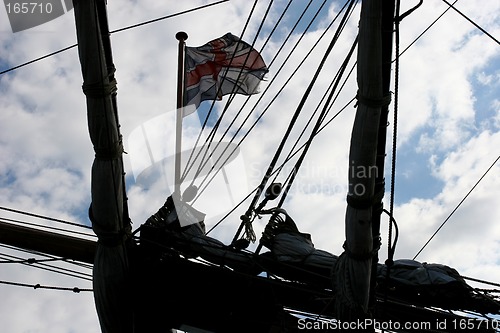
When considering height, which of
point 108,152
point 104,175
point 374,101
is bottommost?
point 104,175

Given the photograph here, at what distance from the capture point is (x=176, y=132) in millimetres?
10062

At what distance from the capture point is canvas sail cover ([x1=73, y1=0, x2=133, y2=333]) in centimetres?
646

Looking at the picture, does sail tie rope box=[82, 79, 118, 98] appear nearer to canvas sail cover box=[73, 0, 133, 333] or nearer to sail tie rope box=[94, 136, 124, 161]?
canvas sail cover box=[73, 0, 133, 333]

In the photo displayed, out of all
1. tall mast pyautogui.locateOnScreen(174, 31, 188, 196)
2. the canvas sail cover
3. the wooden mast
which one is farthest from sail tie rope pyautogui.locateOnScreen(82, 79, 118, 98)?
tall mast pyautogui.locateOnScreen(174, 31, 188, 196)

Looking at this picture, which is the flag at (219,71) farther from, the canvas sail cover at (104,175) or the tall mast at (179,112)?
the canvas sail cover at (104,175)

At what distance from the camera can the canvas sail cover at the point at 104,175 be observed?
646 centimetres

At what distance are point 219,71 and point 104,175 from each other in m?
4.56

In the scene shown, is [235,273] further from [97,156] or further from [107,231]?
[97,156]

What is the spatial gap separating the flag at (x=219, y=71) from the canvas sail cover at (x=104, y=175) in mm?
3998

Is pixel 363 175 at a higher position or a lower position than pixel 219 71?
lower

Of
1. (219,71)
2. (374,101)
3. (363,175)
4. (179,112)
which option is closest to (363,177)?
(363,175)

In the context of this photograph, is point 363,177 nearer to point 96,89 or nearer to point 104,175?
point 104,175

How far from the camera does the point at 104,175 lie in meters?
6.69

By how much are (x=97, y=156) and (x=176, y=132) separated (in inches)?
134
